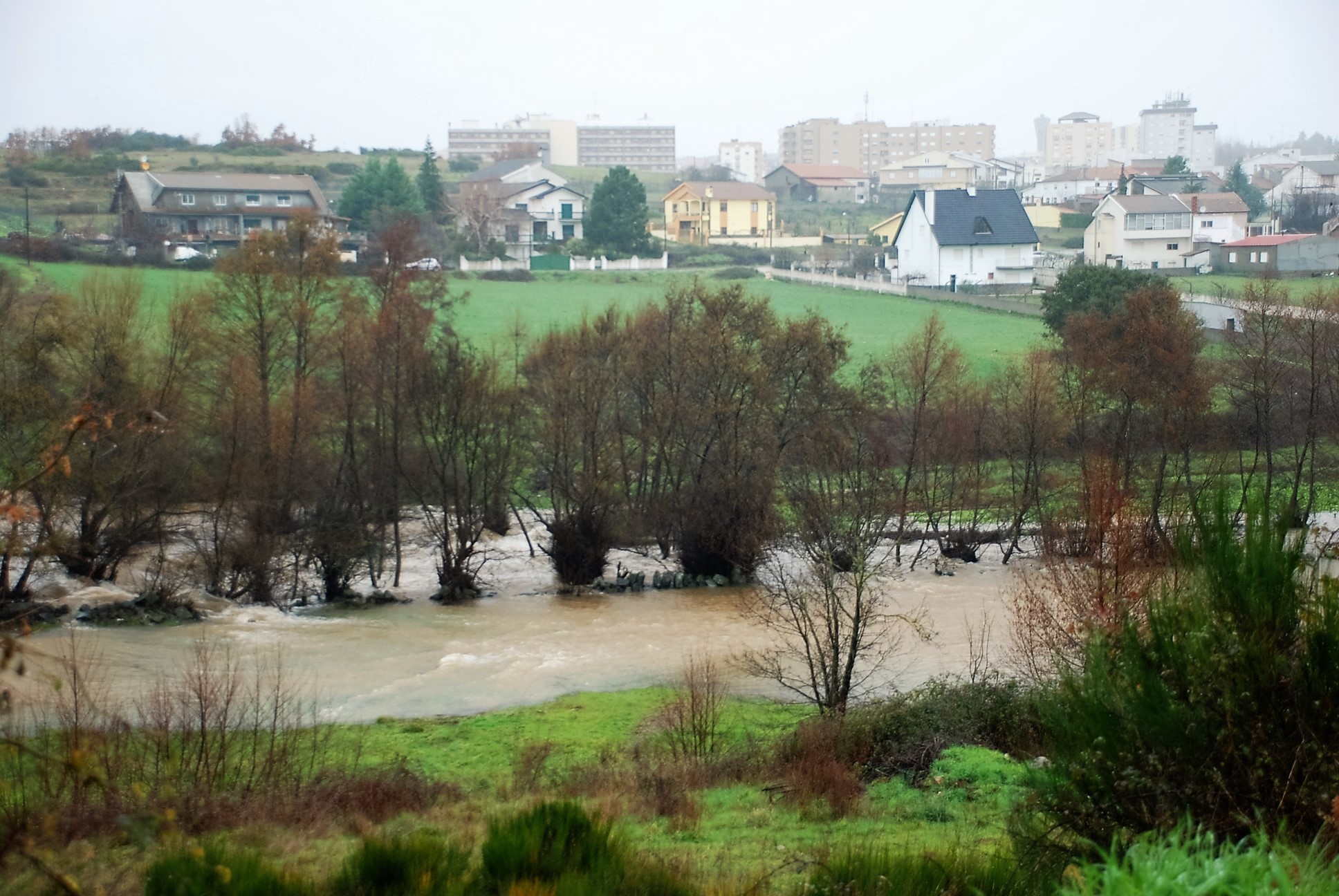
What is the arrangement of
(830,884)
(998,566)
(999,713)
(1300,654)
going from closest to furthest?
Answer: (1300,654) < (830,884) < (999,713) < (998,566)

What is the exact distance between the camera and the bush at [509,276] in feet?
214

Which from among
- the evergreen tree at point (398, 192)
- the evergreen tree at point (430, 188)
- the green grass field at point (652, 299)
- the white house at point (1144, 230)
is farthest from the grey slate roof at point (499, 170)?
the white house at point (1144, 230)

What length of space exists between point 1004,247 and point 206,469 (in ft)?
167

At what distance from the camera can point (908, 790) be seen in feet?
40.1

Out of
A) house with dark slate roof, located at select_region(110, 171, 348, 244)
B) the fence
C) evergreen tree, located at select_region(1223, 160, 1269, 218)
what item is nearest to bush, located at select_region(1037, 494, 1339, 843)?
house with dark slate roof, located at select_region(110, 171, 348, 244)

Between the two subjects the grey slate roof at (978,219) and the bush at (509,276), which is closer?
the bush at (509,276)

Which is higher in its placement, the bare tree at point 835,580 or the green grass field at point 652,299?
the green grass field at point 652,299

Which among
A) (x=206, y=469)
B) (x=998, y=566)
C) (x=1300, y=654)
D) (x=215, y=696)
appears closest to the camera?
(x=1300, y=654)

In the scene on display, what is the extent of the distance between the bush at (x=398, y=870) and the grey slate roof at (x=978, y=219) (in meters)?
63.3

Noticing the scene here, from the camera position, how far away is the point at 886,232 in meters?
80.1

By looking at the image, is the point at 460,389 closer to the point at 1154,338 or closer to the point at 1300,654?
the point at 1154,338

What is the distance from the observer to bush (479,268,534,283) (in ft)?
214

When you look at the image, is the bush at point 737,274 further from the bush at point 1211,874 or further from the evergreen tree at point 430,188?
the bush at point 1211,874

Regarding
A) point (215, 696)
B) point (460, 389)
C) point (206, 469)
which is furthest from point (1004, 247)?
point (215, 696)
